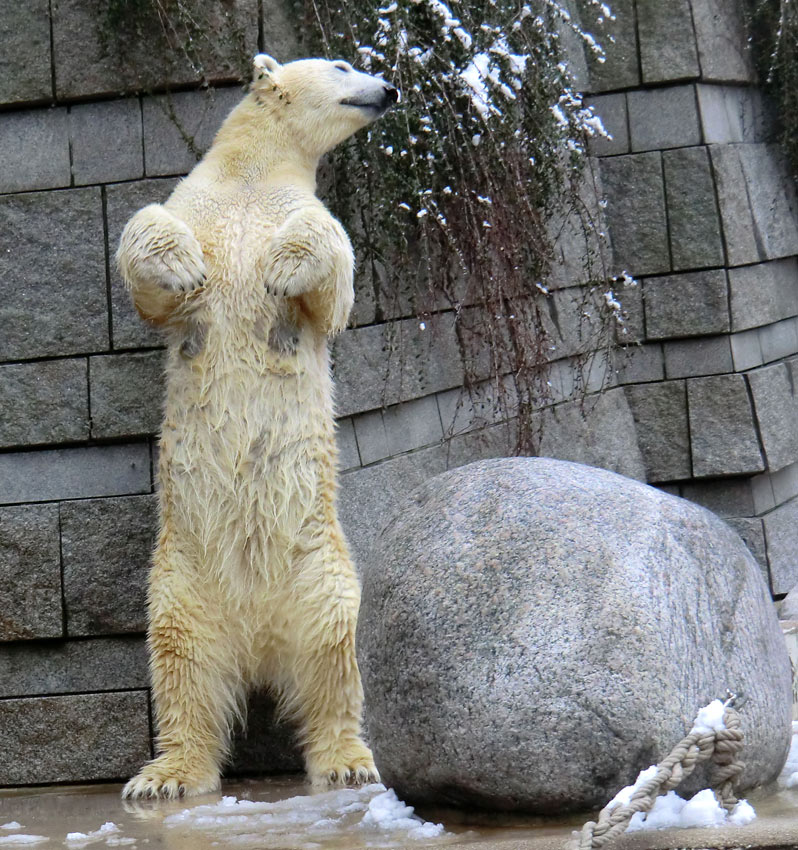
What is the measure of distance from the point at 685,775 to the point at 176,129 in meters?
3.03

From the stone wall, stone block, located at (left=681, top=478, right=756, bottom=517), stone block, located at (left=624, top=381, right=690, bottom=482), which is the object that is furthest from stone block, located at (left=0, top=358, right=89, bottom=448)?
stone block, located at (left=681, top=478, right=756, bottom=517)

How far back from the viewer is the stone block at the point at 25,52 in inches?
183

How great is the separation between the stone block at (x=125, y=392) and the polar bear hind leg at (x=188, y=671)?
2.43 ft

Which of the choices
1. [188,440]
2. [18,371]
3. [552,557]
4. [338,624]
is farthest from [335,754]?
[18,371]

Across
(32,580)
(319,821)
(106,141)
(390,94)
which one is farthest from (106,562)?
(390,94)

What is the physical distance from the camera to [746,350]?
6645 millimetres

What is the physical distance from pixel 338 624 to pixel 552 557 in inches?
47.3

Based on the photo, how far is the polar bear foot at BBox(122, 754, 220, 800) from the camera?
13.0 feet

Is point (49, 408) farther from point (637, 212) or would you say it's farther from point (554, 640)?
point (637, 212)

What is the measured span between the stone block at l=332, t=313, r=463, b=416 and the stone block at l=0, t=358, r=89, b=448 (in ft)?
3.18

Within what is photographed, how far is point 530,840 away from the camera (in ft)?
8.99

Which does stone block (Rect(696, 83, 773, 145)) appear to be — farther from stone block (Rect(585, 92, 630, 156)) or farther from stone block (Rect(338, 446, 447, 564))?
stone block (Rect(338, 446, 447, 564))

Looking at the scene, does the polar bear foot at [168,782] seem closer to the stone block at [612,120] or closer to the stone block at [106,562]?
the stone block at [106,562]

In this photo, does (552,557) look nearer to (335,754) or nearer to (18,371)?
(335,754)
